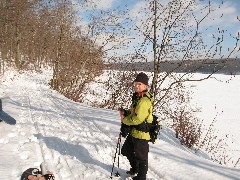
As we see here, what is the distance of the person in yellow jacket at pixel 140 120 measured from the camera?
474 centimetres

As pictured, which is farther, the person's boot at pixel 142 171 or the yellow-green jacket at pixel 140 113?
the person's boot at pixel 142 171

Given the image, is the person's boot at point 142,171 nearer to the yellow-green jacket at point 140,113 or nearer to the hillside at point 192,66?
the yellow-green jacket at point 140,113

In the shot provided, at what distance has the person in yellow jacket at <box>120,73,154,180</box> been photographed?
4.74 m

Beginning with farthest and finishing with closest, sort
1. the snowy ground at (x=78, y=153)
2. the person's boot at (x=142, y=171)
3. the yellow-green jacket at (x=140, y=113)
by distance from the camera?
the snowy ground at (x=78, y=153) < the person's boot at (x=142, y=171) < the yellow-green jacket at (x=140, y=113)

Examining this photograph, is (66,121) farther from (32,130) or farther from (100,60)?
(100,60)

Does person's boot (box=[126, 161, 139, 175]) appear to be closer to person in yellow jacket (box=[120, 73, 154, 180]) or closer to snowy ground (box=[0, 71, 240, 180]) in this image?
person in yellow jacket (box=[120, 73, 154, 180])

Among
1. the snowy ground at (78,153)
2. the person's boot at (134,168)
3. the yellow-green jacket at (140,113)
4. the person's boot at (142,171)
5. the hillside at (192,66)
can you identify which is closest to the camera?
Answer: the yellow-green jacket at (140,113)

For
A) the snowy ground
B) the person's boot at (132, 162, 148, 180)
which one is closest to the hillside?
the snowy ground

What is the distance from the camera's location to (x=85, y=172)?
18.3 feet

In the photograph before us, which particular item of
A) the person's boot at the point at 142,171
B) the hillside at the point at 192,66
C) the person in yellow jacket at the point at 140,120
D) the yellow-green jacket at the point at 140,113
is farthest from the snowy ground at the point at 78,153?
the hillside at the point at 192,66

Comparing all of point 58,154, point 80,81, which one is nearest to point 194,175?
point 58,154

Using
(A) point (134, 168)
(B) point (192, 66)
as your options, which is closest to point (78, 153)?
(A) point (134, 168)

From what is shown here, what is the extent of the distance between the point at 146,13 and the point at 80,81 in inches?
383

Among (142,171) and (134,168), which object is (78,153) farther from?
(142,171)
